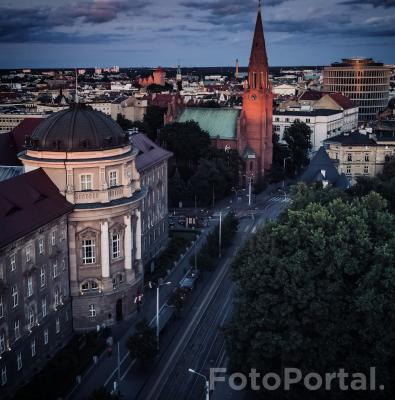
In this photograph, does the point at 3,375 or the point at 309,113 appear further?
the point at 309,113

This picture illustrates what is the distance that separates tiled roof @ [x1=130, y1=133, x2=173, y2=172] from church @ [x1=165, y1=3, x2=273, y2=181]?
139 feet

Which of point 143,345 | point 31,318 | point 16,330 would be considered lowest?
point 143,345

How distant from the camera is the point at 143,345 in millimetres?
56812

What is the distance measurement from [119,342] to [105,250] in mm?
9658

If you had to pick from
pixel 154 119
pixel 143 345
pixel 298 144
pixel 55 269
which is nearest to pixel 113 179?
pixel 55 269

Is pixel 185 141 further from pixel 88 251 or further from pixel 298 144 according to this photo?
pixel 88 251

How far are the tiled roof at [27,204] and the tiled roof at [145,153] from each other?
22.4 metres

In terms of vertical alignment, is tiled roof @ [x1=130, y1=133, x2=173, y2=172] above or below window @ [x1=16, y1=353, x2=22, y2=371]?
above

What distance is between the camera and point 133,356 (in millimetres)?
57562

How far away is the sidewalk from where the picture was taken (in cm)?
5475

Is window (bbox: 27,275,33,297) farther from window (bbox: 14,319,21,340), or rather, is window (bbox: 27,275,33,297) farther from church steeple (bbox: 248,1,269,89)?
church steeple (bbox: 248,1,269,89)

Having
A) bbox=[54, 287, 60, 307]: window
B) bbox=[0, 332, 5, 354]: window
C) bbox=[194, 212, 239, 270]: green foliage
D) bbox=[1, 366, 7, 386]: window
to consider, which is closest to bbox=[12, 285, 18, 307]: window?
bbox=[0, 332, 5, 354]: window

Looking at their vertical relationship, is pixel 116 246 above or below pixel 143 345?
above

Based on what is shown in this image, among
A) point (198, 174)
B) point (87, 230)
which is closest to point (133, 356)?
point (87, 230)
